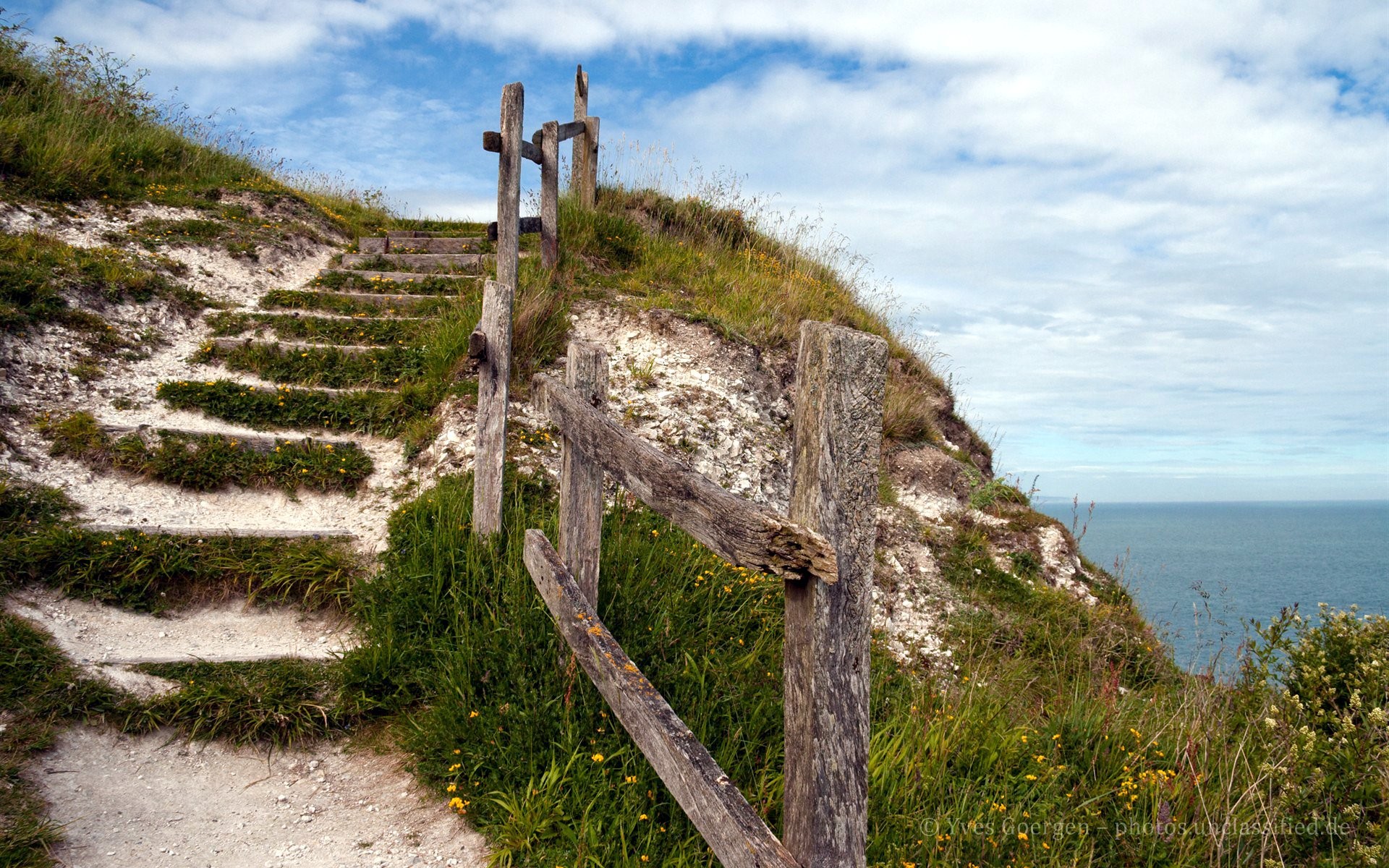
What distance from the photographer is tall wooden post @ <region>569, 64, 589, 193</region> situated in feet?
38.9

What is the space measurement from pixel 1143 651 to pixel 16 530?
9318 mm

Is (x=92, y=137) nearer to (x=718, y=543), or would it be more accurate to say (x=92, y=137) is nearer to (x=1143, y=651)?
(x=718, y=543)

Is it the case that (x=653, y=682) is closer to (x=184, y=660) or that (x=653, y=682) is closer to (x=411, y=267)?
(x=184, y=660)

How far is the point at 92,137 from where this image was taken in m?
11.4

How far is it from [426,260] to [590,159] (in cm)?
296

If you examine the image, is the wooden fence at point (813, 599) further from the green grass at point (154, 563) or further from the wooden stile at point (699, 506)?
the green grass at point (154, 563)

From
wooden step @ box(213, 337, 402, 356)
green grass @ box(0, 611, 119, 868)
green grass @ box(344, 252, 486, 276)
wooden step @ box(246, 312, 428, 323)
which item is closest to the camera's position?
green grass @ box(0, 611, 119, 868)

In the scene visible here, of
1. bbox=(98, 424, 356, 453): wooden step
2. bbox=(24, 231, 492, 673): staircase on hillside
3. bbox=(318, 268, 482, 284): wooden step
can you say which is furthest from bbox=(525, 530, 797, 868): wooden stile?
bbox=(318, 268, 482, 284): wooden step

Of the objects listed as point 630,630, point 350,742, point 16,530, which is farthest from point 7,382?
point 630,630

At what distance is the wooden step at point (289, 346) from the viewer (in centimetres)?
834

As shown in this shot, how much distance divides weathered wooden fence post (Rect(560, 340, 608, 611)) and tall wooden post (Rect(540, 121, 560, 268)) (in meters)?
4.92

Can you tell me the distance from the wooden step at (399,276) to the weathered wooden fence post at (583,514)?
638 centimetres

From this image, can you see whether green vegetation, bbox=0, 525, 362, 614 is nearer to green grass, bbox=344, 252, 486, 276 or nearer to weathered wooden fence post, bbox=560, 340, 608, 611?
weathered wooden fence post, bbox=560, 340, 608, 611

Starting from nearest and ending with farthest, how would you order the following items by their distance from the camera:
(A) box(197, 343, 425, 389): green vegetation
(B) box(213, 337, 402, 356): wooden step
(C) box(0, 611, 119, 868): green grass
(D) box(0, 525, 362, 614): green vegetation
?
(C) box(0, 611, 119, 868): green grass, (D) box(0, 525, 362, 614): green vegetation, (A) box(197, 343, 425, 389): green vegetation, (B) box(213, 337, 402, 356): wooden step
